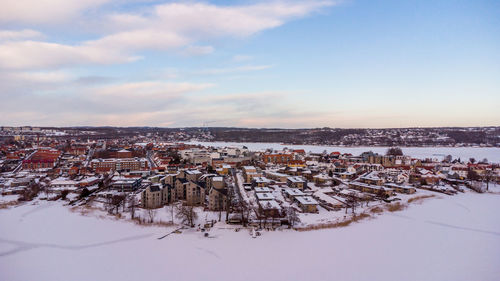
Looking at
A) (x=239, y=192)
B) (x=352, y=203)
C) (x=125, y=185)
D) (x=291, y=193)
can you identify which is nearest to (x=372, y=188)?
(x=352, y=203)

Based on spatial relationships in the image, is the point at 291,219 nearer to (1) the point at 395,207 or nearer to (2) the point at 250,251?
(2) the point at 250,251

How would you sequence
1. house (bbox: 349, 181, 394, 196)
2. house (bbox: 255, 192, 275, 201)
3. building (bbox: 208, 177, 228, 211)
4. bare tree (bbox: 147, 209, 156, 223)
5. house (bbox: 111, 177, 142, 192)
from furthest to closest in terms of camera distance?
house (bbox: 111, 177, 142, 192)
house (bbox: 349, 181, 394, 196)
house (bbox: 255, 192, 275, 201)
building (bbox: 208, 177, 228, 211)
bare tree (bbox: 147, 209, 156, 223)

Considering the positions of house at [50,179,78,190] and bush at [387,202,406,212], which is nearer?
bush at [387,202,406,212]

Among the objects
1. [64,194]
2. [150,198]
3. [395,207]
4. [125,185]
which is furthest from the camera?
[125,185]

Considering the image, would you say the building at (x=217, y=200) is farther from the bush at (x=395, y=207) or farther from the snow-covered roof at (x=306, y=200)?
the bush at (x=395, y=207)

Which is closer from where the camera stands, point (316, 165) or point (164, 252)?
point (164, 252)

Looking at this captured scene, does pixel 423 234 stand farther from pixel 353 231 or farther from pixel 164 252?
pixel 164 252

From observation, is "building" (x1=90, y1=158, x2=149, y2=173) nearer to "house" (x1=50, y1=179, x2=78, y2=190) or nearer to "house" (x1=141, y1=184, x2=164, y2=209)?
"house" (x1=50, y1=179, x2=78, y2=190)

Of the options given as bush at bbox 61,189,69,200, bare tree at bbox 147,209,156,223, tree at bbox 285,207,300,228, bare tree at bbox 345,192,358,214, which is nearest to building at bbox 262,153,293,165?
bare tree at bbox 345,192,358,214

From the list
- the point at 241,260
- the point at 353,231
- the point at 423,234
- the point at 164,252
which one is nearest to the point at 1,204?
the point at 164,252
